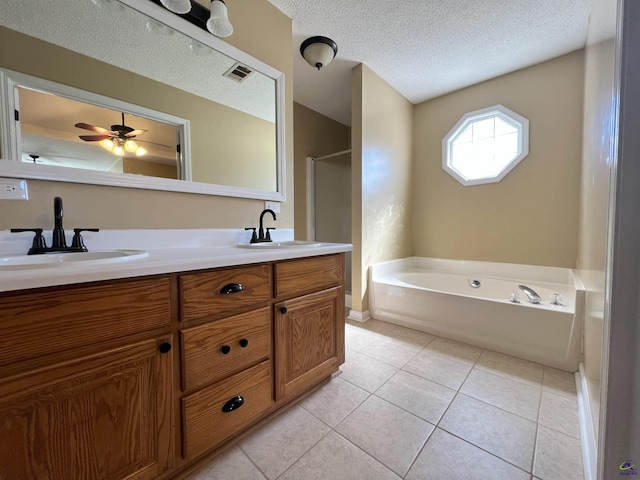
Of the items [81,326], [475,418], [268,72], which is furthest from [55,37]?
[475,418]

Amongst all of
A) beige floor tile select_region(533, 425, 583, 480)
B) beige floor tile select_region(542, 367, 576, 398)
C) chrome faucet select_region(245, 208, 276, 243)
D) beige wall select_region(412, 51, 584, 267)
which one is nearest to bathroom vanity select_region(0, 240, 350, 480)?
chrome faucet select_region(245, 208, 276, 243)

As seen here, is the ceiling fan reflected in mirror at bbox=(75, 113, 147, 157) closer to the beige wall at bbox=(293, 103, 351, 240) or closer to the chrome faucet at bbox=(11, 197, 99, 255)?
A: the chrome faucet at bbox=(11, 197, 99, 255)

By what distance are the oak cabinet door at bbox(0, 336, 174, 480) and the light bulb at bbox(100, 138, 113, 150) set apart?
92 centimetres

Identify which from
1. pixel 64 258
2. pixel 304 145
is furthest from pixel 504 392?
pixel 304 145

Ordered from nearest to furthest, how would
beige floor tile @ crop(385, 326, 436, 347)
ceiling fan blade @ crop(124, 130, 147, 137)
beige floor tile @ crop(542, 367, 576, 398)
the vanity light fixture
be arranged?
ceiling fan blade @ crop(124, 130, 147, 137) → beige floor tile @ crop(542, 367, 576, 398) → the vanity light fixture → beige floor tile @ crop(385, 326, 436, 347)

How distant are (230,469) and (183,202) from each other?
3.96 ft

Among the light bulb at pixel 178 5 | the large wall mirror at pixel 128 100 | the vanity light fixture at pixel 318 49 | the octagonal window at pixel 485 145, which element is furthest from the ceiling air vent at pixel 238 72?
the octagonal window at pixel 485 145

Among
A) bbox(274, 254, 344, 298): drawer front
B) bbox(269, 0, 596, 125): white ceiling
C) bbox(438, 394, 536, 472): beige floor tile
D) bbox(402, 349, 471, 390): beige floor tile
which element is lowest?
bbox(438, 394, 536, 472): beige floor tile

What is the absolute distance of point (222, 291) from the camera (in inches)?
35.1

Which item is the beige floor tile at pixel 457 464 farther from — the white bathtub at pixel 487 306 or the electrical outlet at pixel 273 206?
the electrical outlet at pixel 273 206

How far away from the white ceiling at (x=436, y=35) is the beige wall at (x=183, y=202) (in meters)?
0.24

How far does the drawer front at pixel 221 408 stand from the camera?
84 centimetres

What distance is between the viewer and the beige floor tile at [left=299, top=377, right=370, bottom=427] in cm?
119

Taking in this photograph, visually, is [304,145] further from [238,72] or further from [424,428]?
[424,428]
